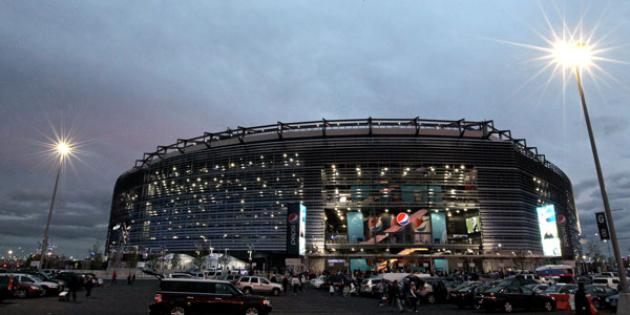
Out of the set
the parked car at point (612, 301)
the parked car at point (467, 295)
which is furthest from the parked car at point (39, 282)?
the parked car at point (612, 301)

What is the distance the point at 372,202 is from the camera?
84.2 meters

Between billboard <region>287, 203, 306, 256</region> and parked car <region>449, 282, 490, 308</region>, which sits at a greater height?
billboard <region>287, 203, 306, 256</region>

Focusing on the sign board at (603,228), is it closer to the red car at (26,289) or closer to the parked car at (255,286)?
the parked car at (255,286)

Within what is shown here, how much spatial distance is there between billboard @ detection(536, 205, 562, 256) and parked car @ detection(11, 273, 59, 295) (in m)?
82.0

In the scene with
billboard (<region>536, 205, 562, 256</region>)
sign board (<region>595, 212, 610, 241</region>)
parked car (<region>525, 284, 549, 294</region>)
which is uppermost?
billboard (<region>536, 205, 562, 256</region>)

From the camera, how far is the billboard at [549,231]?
3056 inches

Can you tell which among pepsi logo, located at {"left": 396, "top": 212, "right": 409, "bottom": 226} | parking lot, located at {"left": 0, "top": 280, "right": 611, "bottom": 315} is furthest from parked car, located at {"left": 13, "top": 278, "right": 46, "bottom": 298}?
pepsi logo, located at {"left": 396, "top": 212, "right": 409, "bottom": 226}

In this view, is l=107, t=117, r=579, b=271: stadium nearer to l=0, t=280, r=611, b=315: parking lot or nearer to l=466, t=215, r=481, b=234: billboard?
l=466, t=215, r=481, b=234: billboard

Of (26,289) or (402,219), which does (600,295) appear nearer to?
(26,289)

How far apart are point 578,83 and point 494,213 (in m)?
71.5

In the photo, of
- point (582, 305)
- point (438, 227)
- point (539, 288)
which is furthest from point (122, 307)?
point (438, 227)

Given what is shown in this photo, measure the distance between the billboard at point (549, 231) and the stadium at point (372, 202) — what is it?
0.92ft

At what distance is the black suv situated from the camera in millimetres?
15961

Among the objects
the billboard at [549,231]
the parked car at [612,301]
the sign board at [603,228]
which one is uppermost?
the billboard at [549,231]
